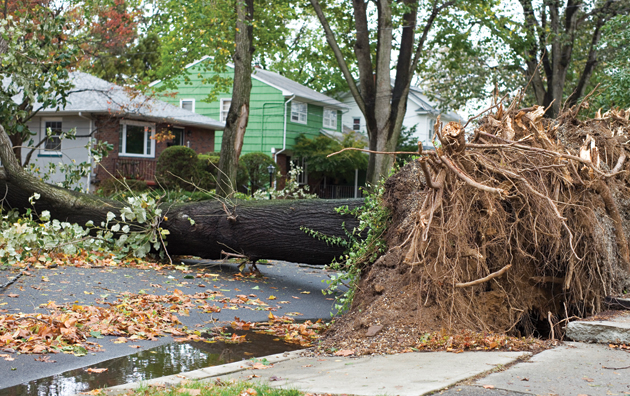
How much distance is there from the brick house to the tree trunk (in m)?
7.05

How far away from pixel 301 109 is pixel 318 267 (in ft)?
75.7

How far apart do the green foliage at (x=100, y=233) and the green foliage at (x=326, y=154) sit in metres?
21.4

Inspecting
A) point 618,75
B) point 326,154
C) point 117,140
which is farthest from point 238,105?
point 326,154

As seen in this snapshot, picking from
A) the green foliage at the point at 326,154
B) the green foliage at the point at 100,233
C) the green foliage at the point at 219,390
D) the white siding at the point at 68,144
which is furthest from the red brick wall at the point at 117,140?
the green foliage at the point at 219,390

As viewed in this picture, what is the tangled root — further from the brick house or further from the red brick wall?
the brick house

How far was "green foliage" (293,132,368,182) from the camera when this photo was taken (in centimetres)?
3184

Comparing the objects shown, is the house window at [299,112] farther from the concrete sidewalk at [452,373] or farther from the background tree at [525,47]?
the concrete sidewalk at [452,373]

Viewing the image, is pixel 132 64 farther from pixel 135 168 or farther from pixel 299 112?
pixel 135 168

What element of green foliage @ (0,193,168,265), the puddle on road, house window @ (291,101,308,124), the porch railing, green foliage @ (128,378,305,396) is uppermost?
house window @ (291,101,308,124)

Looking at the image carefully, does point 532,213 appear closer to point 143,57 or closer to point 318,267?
point 318,267

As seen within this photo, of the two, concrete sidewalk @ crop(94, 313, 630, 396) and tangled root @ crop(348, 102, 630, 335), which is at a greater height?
tangled root @ crop(348, 102, 630, 335)

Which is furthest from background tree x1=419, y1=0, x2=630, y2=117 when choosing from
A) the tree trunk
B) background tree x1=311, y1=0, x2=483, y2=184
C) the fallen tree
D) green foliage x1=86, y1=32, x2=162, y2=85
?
green foliage x1=86, y1=32, x2=162, y2=85

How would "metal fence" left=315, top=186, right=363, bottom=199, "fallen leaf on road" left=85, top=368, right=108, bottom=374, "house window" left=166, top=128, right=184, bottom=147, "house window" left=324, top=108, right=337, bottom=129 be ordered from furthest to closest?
"house window" left=324, top=108, right=337, bottom=129
"metal fence" left=315, top=186, right=363, bottom=199
"house window" left=166, top=128, right=184, bottom=147
"fallen leaf on road" left=85, top=368, right=108, bottom=374

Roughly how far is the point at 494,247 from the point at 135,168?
21.3m
